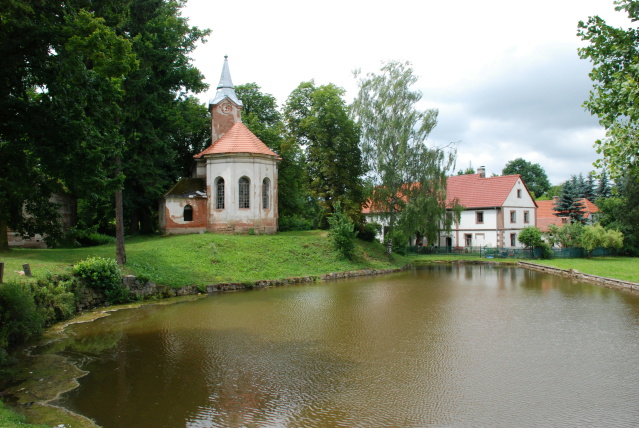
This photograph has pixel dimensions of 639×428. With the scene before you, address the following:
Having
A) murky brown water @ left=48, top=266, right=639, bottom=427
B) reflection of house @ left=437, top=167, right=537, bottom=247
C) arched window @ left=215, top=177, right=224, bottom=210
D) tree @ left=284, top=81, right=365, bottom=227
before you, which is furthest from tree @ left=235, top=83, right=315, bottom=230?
murky brown water @ left=48, top=266, right=639, bottom=427

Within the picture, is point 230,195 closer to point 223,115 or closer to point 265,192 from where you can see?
point 265,192

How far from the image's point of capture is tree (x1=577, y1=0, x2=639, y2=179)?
904cm

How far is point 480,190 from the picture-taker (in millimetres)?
42562

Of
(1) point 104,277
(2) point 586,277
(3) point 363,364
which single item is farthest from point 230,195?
(3) point 363,364

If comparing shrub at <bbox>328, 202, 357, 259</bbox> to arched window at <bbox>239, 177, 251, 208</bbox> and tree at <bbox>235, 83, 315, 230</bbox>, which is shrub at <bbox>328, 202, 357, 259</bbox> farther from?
tree at <bbox>235, 83, 315, 230</bbox>

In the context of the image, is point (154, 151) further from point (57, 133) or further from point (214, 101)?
point (57, 133)

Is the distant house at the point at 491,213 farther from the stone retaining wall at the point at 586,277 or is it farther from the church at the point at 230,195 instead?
the church at the point at 230,195

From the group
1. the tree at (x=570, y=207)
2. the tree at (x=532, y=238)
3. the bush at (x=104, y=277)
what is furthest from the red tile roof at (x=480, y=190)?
the bush at (x=104, y=277)

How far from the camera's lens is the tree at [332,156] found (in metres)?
32.9

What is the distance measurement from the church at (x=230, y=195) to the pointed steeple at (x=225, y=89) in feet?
15.8

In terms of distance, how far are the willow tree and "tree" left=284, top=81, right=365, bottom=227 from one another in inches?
60.2

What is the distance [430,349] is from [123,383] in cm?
652

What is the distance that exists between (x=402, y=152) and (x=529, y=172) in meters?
56.2

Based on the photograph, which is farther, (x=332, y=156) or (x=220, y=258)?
(x=332, y=156)
